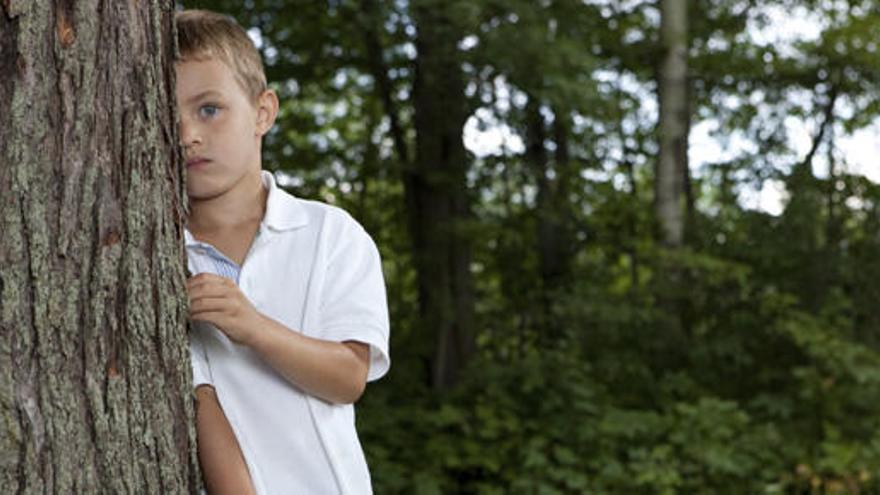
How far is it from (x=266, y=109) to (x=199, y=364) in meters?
0.45

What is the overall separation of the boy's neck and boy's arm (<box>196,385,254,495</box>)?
28 centimetres

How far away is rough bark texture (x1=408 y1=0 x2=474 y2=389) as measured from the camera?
9.94 metres

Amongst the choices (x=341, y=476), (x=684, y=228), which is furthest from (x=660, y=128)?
(x=341, y=476)

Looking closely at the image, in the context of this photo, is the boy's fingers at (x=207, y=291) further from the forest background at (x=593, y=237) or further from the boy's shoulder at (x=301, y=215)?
the forest background at (x=593, y=237)

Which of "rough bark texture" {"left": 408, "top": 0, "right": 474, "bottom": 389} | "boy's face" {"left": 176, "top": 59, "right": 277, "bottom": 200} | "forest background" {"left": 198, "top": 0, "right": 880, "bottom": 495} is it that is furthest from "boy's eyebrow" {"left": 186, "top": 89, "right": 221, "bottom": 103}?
"rough bark texture" {"left": 408, "top": 0, "right": 474, "bottom": 389}

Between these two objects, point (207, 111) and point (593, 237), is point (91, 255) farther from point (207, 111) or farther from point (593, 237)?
point (593, 237)

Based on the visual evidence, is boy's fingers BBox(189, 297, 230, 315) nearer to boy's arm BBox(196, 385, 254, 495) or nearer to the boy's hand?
the boy's hand

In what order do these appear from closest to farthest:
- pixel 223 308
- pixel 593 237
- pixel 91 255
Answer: pixel 91 255
pixel 223 308
pixel 593 237

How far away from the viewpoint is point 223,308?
2.12 meters

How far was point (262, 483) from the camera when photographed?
2197mm

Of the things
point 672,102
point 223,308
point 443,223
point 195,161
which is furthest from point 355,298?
point 672,102

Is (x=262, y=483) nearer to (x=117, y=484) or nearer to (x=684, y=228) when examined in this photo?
(x=117, y=484)

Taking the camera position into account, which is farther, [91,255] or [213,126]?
[213,126]

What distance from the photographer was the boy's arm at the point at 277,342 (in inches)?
83.7
